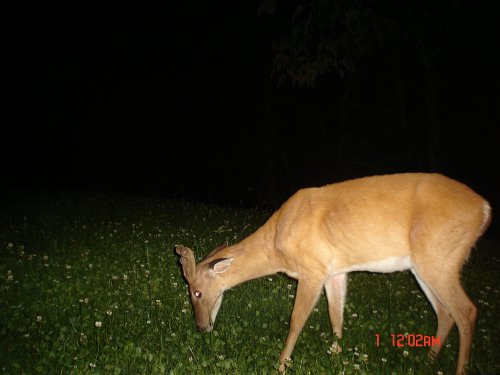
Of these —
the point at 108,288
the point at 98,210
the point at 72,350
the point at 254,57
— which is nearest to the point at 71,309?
the point at 108,288

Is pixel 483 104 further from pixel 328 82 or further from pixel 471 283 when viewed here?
pixel 471 283

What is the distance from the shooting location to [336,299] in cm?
545

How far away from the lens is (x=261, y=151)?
26891 millimetres

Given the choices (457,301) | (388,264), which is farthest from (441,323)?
(388,264)

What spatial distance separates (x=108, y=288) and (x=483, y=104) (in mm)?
18802

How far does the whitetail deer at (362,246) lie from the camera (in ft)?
14.6

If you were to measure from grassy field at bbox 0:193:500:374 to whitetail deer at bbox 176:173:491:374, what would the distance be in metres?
0.32

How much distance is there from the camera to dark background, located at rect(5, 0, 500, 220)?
20.1 m

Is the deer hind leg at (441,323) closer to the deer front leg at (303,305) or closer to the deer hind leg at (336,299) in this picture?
the deer hind leg at (336,299)

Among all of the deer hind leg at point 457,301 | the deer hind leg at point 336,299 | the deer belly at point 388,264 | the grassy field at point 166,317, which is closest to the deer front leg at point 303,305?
the grassy field at point 166,317

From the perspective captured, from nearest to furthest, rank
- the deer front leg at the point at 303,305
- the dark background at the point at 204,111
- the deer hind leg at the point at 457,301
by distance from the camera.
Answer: the deer hind leg at the point at 457,301, the deer front leg at the point at 303,305, the dark background at the point at 204,111
